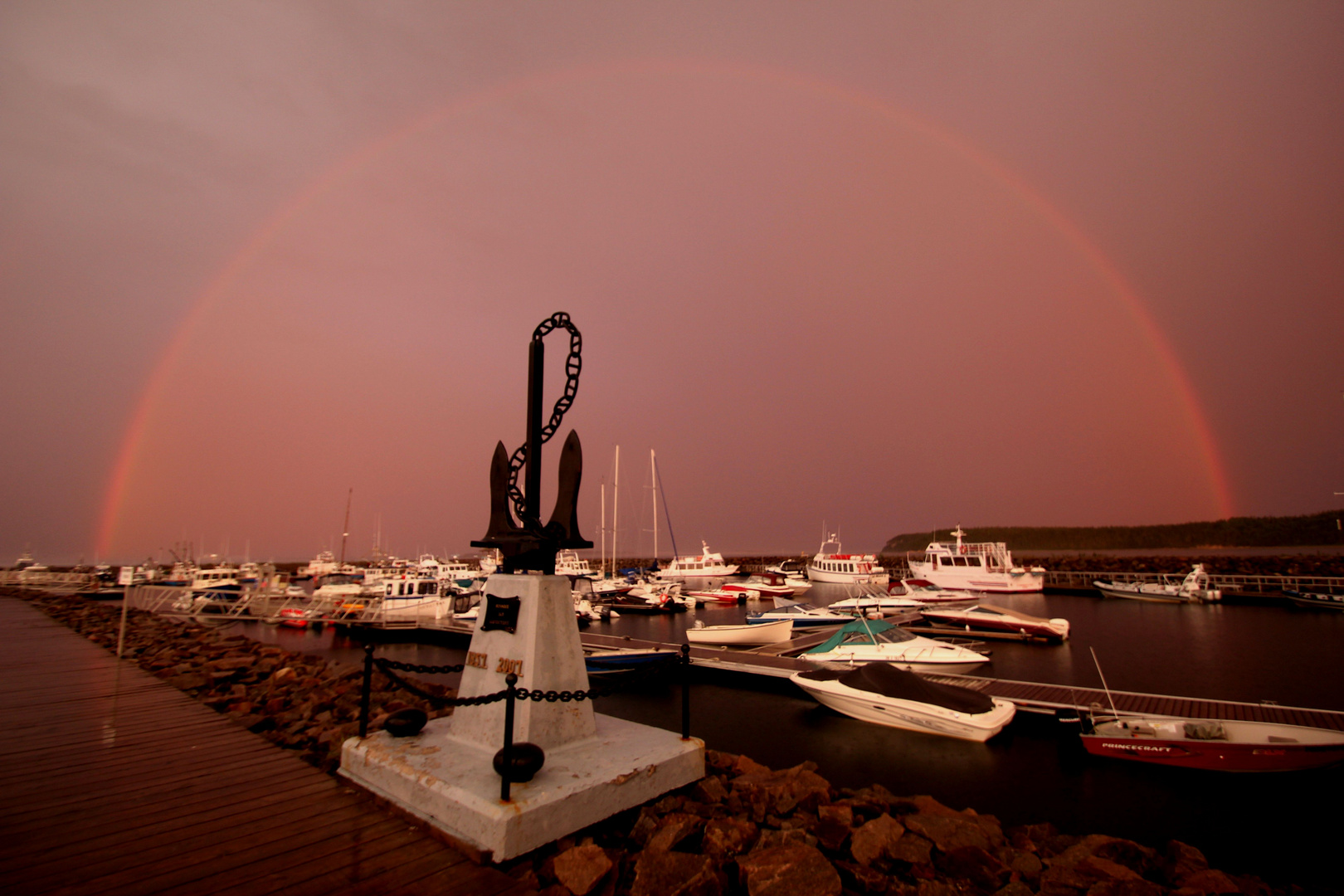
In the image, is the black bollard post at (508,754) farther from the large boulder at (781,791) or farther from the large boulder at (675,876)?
the large boulder at (781,791)

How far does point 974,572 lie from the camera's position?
51188mm

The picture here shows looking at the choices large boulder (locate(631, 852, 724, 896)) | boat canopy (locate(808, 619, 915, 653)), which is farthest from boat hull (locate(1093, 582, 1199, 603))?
large boulder (locate(631, 852, 724, 896))

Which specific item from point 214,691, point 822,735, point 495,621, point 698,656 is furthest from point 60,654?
point 822,735

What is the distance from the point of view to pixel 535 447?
710 centimetres

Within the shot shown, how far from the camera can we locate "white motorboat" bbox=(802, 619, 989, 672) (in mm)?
18891

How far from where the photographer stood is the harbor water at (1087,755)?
9.90 metres

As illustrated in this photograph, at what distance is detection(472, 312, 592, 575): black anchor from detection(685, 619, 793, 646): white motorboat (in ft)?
62.6

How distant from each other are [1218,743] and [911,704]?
562 cm

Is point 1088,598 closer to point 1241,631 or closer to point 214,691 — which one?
point 1241,631

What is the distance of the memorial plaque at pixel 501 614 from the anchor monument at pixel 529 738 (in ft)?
0.04

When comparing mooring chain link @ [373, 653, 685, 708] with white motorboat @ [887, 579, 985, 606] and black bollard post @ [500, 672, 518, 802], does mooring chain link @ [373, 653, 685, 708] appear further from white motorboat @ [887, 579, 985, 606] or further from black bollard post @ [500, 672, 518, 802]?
white motorboat @ [887, 579, 985, 606]

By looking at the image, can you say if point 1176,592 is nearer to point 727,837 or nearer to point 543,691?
point 727,837

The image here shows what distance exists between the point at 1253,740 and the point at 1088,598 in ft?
157

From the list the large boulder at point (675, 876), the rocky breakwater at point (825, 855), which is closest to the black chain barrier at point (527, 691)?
the rocky breakwater at point (825, 855)
